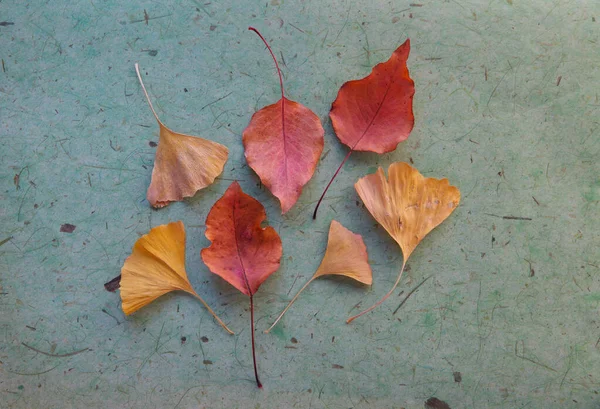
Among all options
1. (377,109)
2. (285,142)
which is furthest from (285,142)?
(377,109)

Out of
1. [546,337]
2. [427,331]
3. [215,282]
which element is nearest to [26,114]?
[215,282]

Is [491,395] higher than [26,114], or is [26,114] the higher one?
[26,114]

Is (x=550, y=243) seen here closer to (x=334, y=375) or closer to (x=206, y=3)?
(x=334, y=375)

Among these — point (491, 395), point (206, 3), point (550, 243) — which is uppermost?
point (206, 3)

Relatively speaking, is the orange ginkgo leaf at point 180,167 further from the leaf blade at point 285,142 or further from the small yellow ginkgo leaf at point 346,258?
the small yellow ginkgo leaf at point 346,258

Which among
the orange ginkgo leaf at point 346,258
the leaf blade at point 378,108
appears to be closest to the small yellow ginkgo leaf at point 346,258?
the orange ginkgo leaf at point 346,258

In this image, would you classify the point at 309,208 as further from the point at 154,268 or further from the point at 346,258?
the point at 154,268
